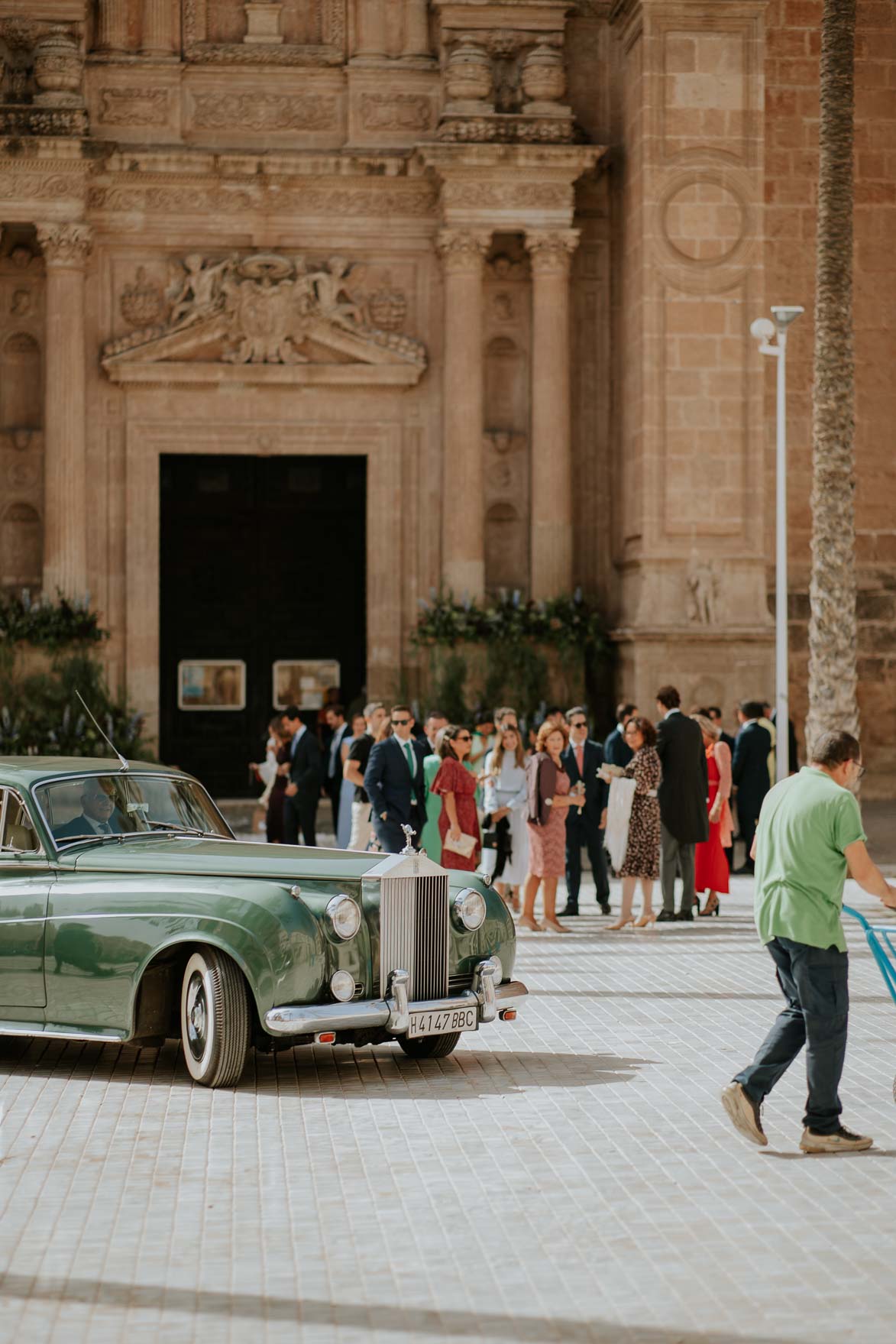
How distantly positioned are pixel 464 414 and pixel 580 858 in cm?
971

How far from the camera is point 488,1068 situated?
32.9 feet

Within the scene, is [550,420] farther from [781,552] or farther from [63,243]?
[63,243]

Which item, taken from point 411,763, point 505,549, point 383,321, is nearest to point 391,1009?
point 411,763

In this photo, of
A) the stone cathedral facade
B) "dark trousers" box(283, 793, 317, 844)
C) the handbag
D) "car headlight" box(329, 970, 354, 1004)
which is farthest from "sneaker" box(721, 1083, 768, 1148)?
the stone cathedral facade

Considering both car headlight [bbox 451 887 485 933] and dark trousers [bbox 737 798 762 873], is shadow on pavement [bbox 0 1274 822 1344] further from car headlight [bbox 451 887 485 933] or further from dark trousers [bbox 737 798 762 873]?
dark trousers [bbox 737 798 762 873]

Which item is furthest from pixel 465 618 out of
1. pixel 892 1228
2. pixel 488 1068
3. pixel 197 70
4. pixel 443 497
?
pixel 892 1228

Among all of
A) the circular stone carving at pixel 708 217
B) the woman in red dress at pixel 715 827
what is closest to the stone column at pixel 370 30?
the circular stone carving at pixel 708 217

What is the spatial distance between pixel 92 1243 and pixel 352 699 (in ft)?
68.9

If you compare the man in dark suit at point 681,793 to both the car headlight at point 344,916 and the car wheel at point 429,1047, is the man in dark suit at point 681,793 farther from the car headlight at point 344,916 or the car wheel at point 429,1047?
the car headlight at point 344,916

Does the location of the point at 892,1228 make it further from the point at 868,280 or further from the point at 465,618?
the point at 868,280

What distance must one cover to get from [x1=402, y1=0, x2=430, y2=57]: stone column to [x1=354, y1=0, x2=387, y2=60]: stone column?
0.31 m

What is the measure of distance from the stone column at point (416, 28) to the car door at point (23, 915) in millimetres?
18629

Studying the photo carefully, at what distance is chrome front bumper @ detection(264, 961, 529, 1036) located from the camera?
916 cm

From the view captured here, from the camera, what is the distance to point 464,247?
2586 cm
